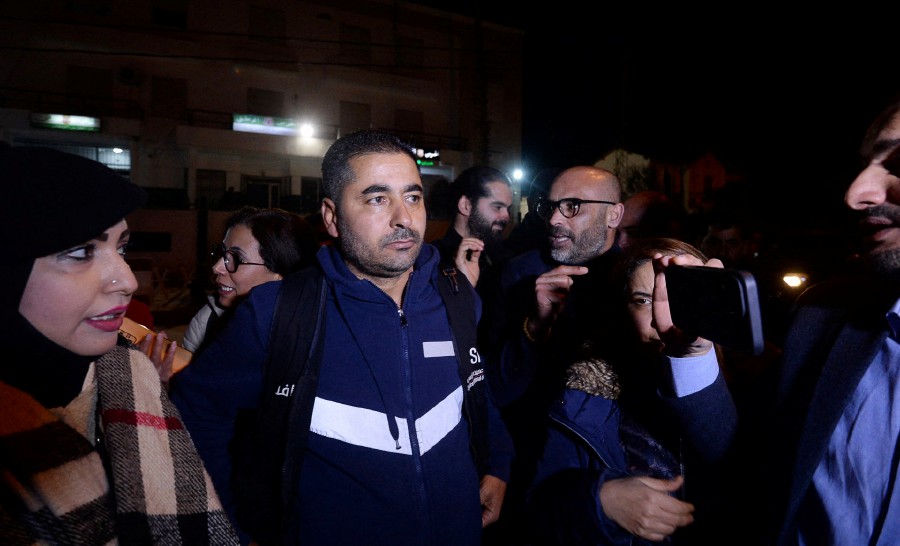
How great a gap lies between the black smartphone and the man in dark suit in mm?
203

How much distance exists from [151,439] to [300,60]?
88.4 ft

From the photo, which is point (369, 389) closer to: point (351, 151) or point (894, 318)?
point (351, 151)

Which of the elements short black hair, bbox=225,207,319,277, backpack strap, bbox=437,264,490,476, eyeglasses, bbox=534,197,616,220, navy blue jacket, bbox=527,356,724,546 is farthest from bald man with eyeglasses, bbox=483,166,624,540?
short black hair, bbox=225,207,319,277

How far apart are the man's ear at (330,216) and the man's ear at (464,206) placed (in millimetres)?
2339

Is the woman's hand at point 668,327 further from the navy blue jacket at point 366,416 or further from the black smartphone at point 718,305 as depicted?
the navy blue jacket at point 366,416

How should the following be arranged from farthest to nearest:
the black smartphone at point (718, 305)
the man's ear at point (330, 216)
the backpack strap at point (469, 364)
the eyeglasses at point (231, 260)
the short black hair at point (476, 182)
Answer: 1. the short black hair at point (476, 182)
2. the eyeglasses at point (231, 260)
3. the man's ear at point (330, 216)
4. the backpack strap at point (469, 364)
5. the black smartphone at point (718, 305)

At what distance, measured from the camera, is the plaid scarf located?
1.20 meters

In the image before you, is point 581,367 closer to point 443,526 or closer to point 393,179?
point 443,526

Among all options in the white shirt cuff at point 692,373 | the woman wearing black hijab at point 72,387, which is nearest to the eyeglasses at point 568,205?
the white shirt cuff at point 692,373

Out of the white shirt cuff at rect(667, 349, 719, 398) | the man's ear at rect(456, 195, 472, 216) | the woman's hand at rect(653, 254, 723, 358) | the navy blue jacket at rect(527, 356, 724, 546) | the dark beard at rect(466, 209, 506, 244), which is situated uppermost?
the man's ear at rect(456, 195, 472, 216)

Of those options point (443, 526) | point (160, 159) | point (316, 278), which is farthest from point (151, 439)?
point (160, 159)

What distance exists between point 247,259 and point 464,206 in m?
2.27

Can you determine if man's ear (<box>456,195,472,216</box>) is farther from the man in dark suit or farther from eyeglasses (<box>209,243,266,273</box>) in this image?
the man in dark suit

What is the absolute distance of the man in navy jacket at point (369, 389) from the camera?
1979 mm
